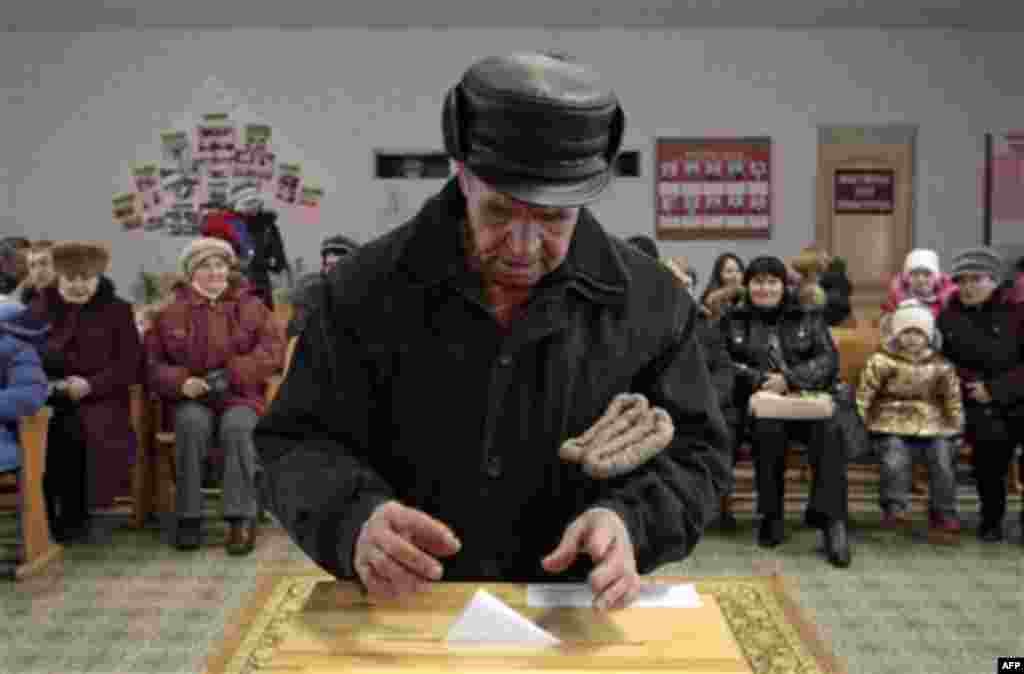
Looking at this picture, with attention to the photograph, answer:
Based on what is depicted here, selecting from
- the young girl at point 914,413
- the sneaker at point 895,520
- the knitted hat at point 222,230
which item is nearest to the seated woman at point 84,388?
the knitted hat at point 222,230

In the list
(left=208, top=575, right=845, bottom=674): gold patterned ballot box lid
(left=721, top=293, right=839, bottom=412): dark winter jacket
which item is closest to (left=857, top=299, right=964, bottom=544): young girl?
(left=721, top=293, right=839, bottom=412): dark winter jacket

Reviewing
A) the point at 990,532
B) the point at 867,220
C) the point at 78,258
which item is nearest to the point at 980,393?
the point at 990,532

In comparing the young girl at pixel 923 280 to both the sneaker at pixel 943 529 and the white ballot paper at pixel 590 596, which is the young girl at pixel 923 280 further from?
the white ballot paper at pixel 590 596

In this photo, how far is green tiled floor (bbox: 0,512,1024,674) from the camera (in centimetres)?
412

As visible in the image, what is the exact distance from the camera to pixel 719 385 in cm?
564

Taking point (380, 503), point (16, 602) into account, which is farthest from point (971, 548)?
point (380, 503)

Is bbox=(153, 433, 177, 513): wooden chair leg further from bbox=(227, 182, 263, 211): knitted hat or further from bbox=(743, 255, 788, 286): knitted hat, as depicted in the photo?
bbox=(227, 182, 263, 211): knitted hat

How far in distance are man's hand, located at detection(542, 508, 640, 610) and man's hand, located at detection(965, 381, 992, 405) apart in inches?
188

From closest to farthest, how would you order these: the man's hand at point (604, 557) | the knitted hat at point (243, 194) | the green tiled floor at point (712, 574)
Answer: the man's hand at point (604, 557), the green tiled floor at point (712, 574), the knitted hat at point (243, 194)

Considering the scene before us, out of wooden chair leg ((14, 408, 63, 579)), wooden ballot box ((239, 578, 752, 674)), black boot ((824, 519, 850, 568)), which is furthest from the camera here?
black boot ((824, 519, 850, 568))

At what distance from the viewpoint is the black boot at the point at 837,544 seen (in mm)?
5230

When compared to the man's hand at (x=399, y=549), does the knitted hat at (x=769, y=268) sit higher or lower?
higher

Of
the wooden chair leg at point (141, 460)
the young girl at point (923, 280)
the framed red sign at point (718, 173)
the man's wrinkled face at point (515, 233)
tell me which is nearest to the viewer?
the man's wrinkled face at point (515, 233)

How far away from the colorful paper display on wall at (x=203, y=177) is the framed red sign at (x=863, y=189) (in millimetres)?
4959
